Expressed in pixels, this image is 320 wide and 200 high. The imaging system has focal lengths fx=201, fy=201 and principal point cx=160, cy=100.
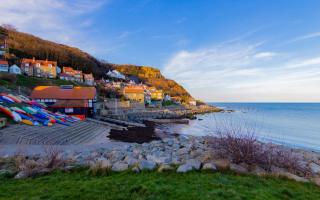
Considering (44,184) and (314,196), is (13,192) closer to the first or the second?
(44,184)

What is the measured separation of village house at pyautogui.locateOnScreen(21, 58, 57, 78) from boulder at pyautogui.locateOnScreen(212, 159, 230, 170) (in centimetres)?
6806

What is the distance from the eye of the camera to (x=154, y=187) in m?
4.54

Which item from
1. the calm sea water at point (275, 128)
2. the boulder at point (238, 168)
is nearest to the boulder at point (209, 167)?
the boulder at point (238, 168)

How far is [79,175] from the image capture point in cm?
563

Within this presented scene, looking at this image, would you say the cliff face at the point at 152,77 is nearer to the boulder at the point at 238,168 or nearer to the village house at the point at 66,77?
the village house at the point at 66,77

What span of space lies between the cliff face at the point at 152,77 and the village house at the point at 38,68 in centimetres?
7977

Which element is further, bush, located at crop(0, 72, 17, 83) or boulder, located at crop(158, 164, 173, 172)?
bush, located at crop(0, 72, 17, 83)

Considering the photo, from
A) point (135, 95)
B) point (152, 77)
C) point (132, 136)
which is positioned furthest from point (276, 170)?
point (152, 77)

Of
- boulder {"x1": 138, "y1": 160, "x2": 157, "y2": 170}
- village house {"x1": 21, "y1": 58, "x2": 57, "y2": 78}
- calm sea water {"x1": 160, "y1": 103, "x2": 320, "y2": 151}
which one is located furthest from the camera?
village house {"x1": 21, "y1": 58, "x2": 57, "y2": 78}

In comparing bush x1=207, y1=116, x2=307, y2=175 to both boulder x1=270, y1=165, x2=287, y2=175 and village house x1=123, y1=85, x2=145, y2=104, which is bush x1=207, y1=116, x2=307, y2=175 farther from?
village house x1=123, y1=85, x2=145, y2=104

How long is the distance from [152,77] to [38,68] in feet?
340

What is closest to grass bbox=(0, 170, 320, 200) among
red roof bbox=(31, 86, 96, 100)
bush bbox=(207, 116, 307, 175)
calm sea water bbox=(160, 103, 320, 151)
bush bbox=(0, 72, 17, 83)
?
bush bbox=(207, 116, 307, 175)

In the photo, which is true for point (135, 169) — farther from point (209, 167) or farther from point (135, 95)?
point (135, 95)

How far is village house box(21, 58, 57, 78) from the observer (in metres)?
60.3
